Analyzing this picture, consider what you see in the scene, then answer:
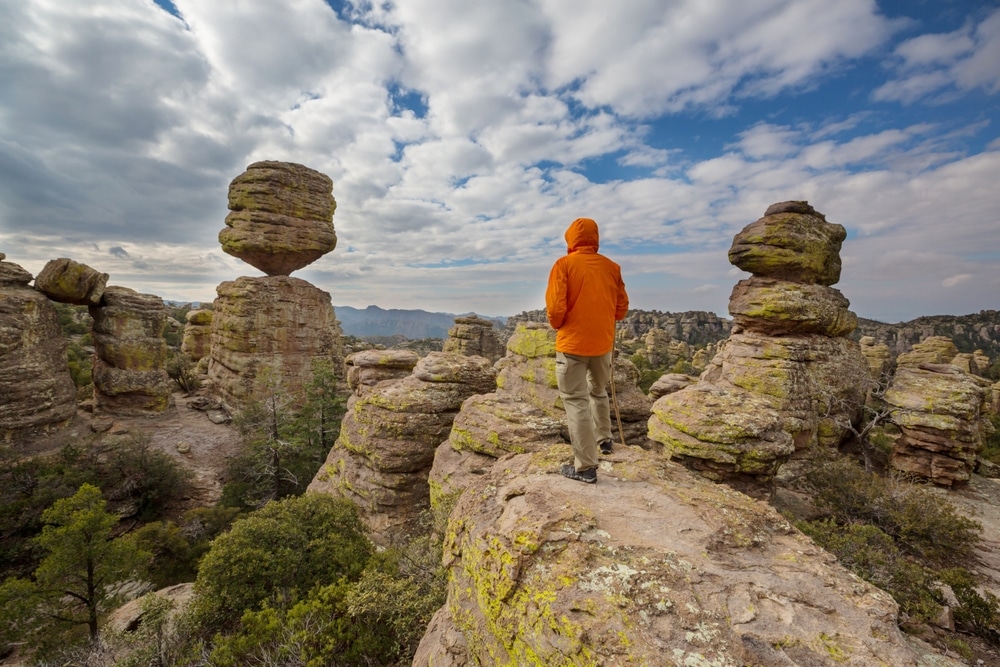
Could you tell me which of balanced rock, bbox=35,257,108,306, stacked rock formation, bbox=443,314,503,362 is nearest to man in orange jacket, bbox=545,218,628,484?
balanced rock, bbox=35,257,108,306

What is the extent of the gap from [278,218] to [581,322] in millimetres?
29912

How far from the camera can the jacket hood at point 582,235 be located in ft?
17.8

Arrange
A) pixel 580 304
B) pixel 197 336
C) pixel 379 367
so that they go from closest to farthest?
pixel 580 304
pixel 379 367
pixel 197 336

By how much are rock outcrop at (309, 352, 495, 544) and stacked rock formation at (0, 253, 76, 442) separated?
53.4ft

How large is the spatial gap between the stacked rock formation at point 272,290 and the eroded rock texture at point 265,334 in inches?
2.4

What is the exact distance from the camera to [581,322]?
16.9 feet

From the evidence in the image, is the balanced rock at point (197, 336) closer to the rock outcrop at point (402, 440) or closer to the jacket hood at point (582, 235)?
the rock outcrop at point (402, 440)

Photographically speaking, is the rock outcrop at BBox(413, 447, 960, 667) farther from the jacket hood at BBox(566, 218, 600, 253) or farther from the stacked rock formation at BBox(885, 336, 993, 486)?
the stacked rock formation at BBox(885, 336, 993, 486)

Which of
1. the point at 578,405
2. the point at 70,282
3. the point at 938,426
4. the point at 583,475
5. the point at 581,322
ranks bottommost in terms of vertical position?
the point at 938,426

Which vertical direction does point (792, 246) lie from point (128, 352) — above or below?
above

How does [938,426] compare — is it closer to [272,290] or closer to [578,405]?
[578,405]

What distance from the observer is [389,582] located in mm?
7832

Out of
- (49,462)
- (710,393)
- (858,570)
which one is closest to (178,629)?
(710,393)

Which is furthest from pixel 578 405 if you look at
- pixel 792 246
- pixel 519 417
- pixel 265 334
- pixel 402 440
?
pixel 265 334
